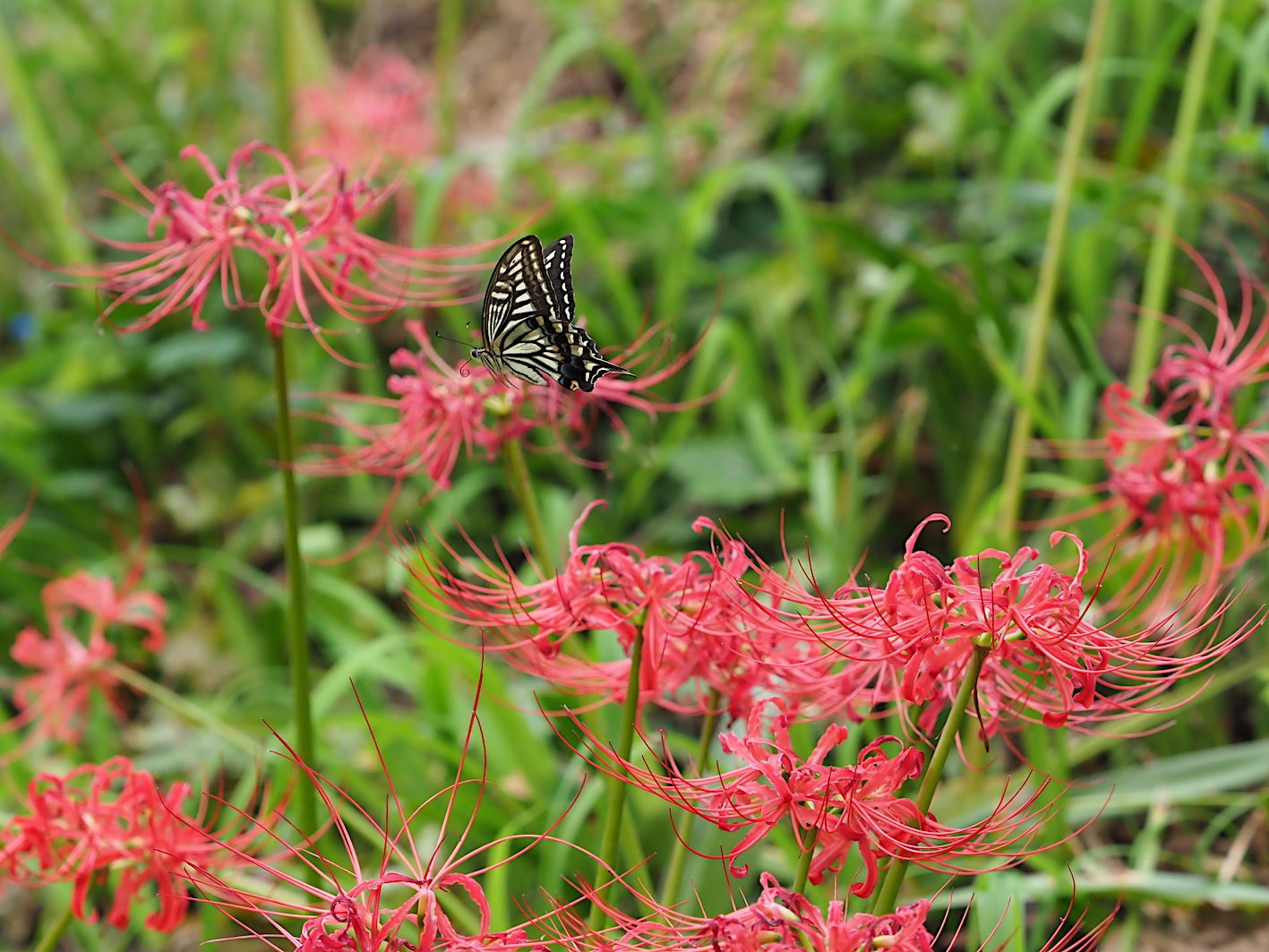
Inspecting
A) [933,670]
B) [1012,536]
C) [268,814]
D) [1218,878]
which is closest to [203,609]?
[268,814]

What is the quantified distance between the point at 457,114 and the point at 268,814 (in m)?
3.38

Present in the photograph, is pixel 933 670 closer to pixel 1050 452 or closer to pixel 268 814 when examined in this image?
pixel 268 814

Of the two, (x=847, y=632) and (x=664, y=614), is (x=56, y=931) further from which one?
(x=847, y=632)

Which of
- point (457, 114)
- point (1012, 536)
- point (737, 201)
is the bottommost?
point (1012, 536)

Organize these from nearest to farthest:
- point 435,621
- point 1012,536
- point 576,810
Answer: point 576,810 < point 1012,536 < point 435,621

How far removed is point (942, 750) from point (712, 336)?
74.1 inches

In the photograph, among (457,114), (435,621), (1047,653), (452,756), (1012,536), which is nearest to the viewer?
(1047,653)

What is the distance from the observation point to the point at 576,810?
4.77ft

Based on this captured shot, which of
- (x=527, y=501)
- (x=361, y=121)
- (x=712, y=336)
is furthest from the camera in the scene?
(x=361, y=121)

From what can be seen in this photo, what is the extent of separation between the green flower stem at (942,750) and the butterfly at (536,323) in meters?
→ 0.41

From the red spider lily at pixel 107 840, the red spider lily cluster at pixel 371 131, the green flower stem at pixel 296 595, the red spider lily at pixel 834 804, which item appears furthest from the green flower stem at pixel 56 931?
the red spider lily cluster at pixel 371 131

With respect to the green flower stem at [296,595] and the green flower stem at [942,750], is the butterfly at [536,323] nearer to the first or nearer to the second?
the green flower stem at [296,595]

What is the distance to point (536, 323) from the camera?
1.06 m

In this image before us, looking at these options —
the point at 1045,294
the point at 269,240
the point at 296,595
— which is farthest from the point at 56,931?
the point at 1045,294
